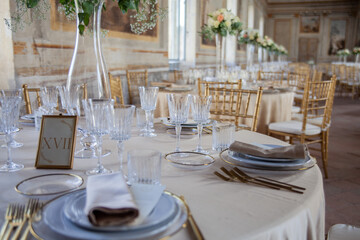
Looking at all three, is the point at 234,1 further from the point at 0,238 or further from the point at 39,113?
the point at 0,238

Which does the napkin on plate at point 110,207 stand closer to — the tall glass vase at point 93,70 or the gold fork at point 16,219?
the gold fork at point 16,219

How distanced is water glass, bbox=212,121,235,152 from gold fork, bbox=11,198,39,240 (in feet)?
2.56

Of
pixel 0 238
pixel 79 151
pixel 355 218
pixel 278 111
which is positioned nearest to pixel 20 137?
pixel 79 151

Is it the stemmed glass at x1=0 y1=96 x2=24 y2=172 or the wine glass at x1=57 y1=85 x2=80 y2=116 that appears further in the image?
the wine glass at x1=57 y1=85 x2=80 y2=116

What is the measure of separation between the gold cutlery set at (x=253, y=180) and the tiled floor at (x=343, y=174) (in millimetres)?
1679

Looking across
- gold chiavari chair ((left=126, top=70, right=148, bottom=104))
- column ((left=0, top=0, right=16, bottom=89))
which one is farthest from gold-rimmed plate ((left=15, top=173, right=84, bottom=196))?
gold chiavari chair ((left=126, top=70, right=148, bottom=104))

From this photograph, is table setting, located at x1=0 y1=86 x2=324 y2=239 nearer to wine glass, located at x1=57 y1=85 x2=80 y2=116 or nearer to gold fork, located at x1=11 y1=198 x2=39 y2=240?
gold fork, located at x1=11 y1=198 x2=39 y2=240

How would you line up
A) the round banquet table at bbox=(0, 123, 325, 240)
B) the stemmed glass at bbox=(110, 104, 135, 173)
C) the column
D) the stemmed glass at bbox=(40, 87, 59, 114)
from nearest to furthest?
1. the round banquet table at bbox=(0, 123, 325, 240)
2. the stemmed glass at bbox=(110, 104, 135, 173)
3. the stemmed glass at bbox=(40, 87, 59, 114)
4. the column

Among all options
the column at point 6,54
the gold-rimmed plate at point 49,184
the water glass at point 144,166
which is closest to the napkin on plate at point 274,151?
the water glass at point 144,166

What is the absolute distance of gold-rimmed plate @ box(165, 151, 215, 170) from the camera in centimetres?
123

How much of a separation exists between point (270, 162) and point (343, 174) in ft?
9.39

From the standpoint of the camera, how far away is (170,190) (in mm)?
1033

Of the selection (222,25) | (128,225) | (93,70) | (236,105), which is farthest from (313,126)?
(128,225)

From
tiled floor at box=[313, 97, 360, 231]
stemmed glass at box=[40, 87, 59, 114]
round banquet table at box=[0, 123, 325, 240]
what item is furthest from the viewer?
tiled floor at box=[313, 97, 360, 231]
